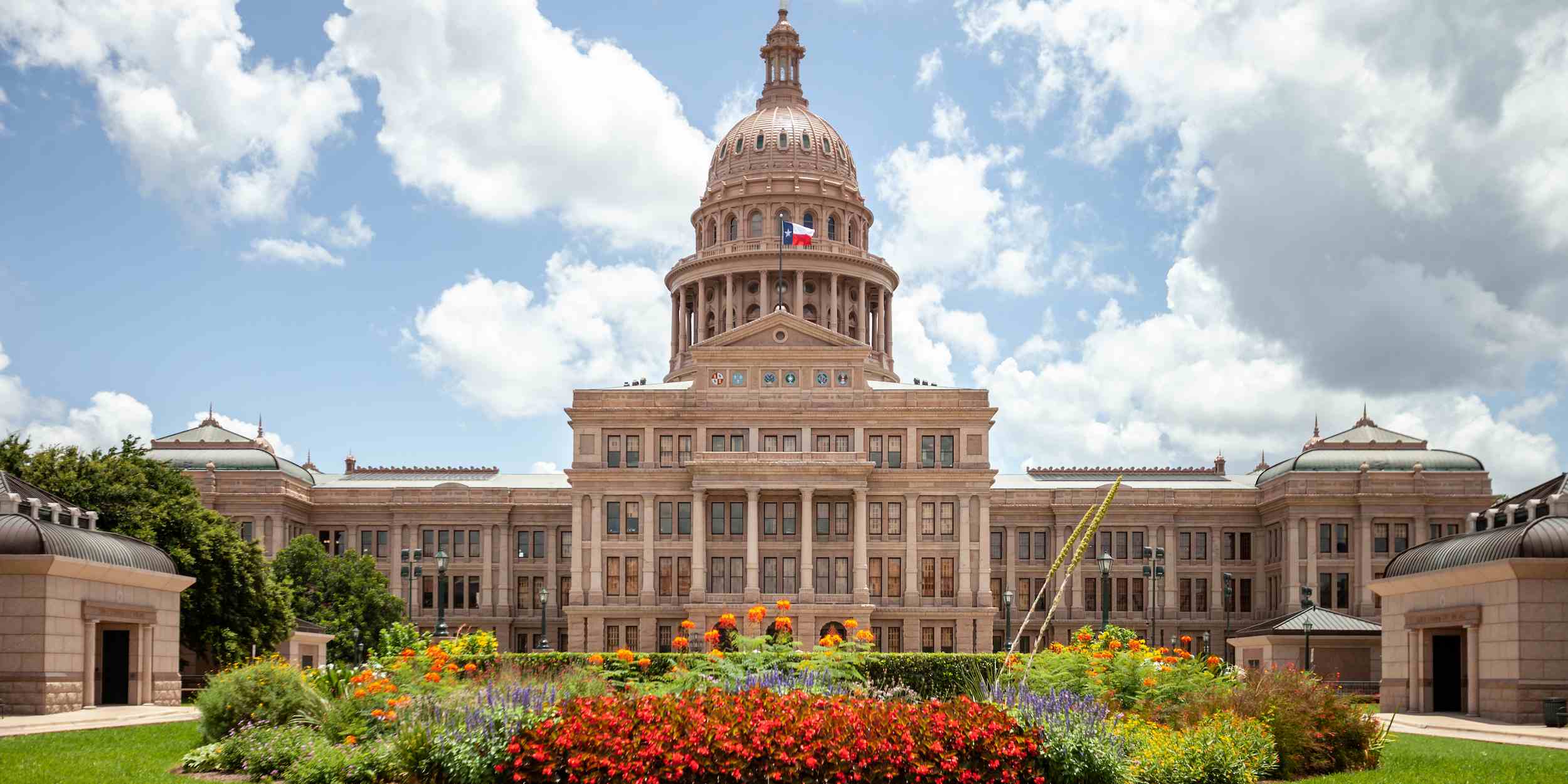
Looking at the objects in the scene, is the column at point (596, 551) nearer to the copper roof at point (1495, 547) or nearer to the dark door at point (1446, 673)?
the copper roof at point (1495, 547)

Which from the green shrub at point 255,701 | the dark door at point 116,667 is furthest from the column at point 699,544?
the green shrub at point 255,701

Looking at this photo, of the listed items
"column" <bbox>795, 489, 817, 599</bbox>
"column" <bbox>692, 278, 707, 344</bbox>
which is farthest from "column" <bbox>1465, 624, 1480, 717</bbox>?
"column" <bbox>692, 278, 707, 344</bbox>

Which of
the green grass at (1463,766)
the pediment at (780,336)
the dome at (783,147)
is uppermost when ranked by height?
the dome at (783,147)

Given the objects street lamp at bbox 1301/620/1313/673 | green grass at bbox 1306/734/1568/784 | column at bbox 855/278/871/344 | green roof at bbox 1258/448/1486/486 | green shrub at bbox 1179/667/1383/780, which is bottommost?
street lamp at bbox 1301/620/1313/673

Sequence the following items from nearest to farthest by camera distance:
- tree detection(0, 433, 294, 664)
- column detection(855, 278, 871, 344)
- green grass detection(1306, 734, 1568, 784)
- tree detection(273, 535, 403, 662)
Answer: green grass detection(1306, 734, 1568, 784), tree detection(0, 433, 294, 664), tree detection(273, 535, 403, 662), column detection(855, 278, 871, 344)

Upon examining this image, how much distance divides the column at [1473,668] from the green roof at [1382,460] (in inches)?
2695

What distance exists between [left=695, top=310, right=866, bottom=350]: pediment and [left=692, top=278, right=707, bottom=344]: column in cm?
2841

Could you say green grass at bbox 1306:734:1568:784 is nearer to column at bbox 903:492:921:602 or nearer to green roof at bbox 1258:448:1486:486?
column at bbox 903:492:921:602

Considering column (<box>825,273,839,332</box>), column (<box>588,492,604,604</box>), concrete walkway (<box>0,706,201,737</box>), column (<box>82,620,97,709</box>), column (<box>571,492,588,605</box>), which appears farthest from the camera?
column (<box>825,273,839,332</box>)

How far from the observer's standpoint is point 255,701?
29.4 meters

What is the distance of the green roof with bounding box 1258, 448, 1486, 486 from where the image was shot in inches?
4385

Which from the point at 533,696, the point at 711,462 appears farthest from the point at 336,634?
the point at 533,696

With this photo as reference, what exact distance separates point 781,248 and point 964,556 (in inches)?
1401

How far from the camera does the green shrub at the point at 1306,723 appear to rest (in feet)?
90.4
